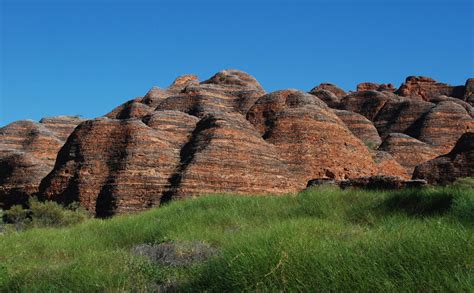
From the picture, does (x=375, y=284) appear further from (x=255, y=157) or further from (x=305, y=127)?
(x=305, y=127)

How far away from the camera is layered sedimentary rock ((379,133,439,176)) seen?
42781 mm

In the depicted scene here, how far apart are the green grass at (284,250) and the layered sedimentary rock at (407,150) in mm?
31746

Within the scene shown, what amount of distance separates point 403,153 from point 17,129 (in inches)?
1422

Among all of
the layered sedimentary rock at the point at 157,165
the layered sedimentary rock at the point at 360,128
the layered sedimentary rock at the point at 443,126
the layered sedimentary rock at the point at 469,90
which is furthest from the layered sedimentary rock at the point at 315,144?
the layered sedimentary rock at the point at 469,90

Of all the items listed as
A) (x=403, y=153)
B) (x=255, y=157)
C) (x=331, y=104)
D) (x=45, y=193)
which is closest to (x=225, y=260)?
(x=255, y=157)

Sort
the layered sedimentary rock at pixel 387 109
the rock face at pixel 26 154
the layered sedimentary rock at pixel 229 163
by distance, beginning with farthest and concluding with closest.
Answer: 1. the layered sedimentary rock at pixel 387 109
2. the rock face at pixel 26 154
3. the layered sedimentary rock at pixel 229 163

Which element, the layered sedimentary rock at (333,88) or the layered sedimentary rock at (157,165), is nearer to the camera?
the layered sedimentary rock at (157,165)

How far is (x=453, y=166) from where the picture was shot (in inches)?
1040

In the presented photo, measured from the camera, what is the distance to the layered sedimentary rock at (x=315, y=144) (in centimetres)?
3166

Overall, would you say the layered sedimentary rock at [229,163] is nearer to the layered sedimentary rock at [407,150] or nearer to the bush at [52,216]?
the bush at [52,216]

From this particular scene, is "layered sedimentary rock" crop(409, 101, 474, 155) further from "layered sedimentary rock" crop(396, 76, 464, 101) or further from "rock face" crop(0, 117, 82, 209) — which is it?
"rock face" crop(0, 117, 82, 209)

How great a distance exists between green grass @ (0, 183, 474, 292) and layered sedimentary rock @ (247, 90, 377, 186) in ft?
59.8

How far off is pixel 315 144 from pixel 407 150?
564 inches

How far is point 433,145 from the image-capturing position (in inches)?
1923
